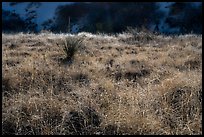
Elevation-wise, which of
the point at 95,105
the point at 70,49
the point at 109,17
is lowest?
the point at 95,105

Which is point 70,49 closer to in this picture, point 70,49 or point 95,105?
point 70,49

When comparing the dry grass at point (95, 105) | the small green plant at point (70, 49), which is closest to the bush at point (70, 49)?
the small green plant at point (70, 49)

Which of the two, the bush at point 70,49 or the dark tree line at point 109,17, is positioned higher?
the dark tree line at point 109,17

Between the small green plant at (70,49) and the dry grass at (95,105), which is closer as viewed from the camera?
the dry grass at (95,105)

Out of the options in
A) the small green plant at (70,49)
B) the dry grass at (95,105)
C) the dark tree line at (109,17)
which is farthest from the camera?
the dark tree line at (109,17)

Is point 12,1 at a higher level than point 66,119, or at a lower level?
higher

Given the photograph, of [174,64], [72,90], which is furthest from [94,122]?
[174,64]

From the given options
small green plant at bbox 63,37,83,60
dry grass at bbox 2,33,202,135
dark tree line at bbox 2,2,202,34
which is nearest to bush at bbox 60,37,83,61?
small green plant at bbox 63,37,83,60

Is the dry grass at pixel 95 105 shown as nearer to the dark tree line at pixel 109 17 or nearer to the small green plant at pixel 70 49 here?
the small green plant at pixel 70 49

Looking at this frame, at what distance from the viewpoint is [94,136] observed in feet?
14.2

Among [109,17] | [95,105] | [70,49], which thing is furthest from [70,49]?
[109,17]

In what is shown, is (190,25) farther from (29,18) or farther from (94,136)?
(94,136)

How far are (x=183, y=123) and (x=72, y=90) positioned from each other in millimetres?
2100

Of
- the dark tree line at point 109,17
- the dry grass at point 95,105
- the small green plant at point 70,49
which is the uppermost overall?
the dark tree line at point 109,17
